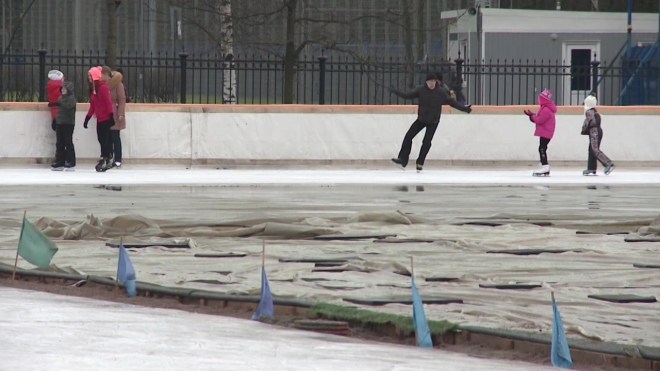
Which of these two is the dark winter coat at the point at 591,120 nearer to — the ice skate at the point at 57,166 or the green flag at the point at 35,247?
the ice skate at the point at 57,166

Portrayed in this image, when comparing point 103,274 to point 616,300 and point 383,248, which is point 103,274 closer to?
point 383,248

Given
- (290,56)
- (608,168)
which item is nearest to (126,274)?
(608,168)

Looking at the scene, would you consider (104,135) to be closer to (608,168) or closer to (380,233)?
(608,168)

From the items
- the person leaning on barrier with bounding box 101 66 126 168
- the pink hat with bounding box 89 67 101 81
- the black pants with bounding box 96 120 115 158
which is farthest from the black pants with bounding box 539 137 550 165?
the pink hat with bounding box 89 67 101 81

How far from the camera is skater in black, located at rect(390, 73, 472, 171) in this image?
22.5 m

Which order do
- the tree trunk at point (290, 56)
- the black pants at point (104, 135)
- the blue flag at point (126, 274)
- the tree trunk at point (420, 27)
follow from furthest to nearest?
the tree trunk at point (420, 27) → the tree trunk at point (290, 56) → the black pants at point (104, 135) → the blue flag at point (126, 274)

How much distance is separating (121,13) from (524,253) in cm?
3600

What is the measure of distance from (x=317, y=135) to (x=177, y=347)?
17.0 meters

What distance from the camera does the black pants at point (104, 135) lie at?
858 inches

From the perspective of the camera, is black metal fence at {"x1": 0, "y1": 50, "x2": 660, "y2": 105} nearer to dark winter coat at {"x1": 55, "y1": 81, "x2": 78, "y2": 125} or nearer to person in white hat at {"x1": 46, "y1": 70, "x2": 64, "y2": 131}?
person in white hat at {"x1": 46, "y1": 70, "x2": 64, "y2": 131}

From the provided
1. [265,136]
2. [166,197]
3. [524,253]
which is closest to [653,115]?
[265,136]

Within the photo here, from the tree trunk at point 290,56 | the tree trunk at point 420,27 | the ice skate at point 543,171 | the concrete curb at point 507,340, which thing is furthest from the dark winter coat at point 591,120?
the tree trunk at point 420,27

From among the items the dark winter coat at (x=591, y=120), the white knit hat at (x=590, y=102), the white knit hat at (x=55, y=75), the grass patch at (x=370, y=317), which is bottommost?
the grass patch at (x=370, y=317)

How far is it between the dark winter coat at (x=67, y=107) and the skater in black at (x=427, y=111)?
17.8 ft
